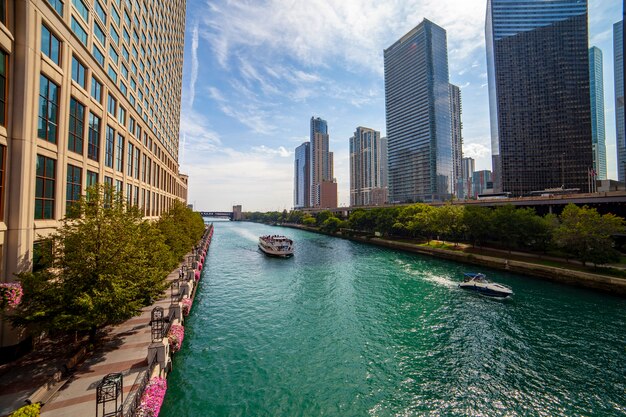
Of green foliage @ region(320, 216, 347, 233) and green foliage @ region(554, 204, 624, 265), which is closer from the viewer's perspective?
green foliage @ region(554, 204, 624, 265)

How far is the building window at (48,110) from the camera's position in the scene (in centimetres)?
1889

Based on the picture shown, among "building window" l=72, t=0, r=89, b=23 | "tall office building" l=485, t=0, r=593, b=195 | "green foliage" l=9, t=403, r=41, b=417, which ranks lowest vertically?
"green foliage" l=9, t=403, r=41, b=417

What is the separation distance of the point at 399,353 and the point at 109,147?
38.0 m

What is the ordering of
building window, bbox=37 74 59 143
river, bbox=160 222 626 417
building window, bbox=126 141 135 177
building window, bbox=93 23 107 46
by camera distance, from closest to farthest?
river, bbox=160 222 626 417 → building window, bbox=37 74 59 143 → building window, bbox=93 23 107 46 → building window, bbox=126 141 135 177

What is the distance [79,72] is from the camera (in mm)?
24672

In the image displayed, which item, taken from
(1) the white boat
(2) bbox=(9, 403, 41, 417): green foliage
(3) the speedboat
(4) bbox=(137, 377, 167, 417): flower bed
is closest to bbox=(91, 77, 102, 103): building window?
(4) bbox=(137, 377, 167, 417): flower bed

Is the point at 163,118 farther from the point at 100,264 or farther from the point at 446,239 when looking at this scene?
the point at 446,239

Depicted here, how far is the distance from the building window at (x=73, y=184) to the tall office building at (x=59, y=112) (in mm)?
89

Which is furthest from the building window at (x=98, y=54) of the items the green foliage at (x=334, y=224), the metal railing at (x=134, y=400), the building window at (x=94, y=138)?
the green foliage at (x=334, y=224)

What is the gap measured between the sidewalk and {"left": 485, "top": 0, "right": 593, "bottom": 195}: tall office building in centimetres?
19488

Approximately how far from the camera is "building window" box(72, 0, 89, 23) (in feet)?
84.6

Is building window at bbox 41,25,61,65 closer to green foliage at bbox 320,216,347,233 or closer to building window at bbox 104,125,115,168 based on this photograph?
building window at bbox 104,125,115,168

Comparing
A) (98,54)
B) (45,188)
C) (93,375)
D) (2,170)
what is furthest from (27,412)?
(98,54)

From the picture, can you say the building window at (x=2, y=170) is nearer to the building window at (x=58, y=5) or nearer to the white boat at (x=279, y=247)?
the building window at (x=58, y=5)
